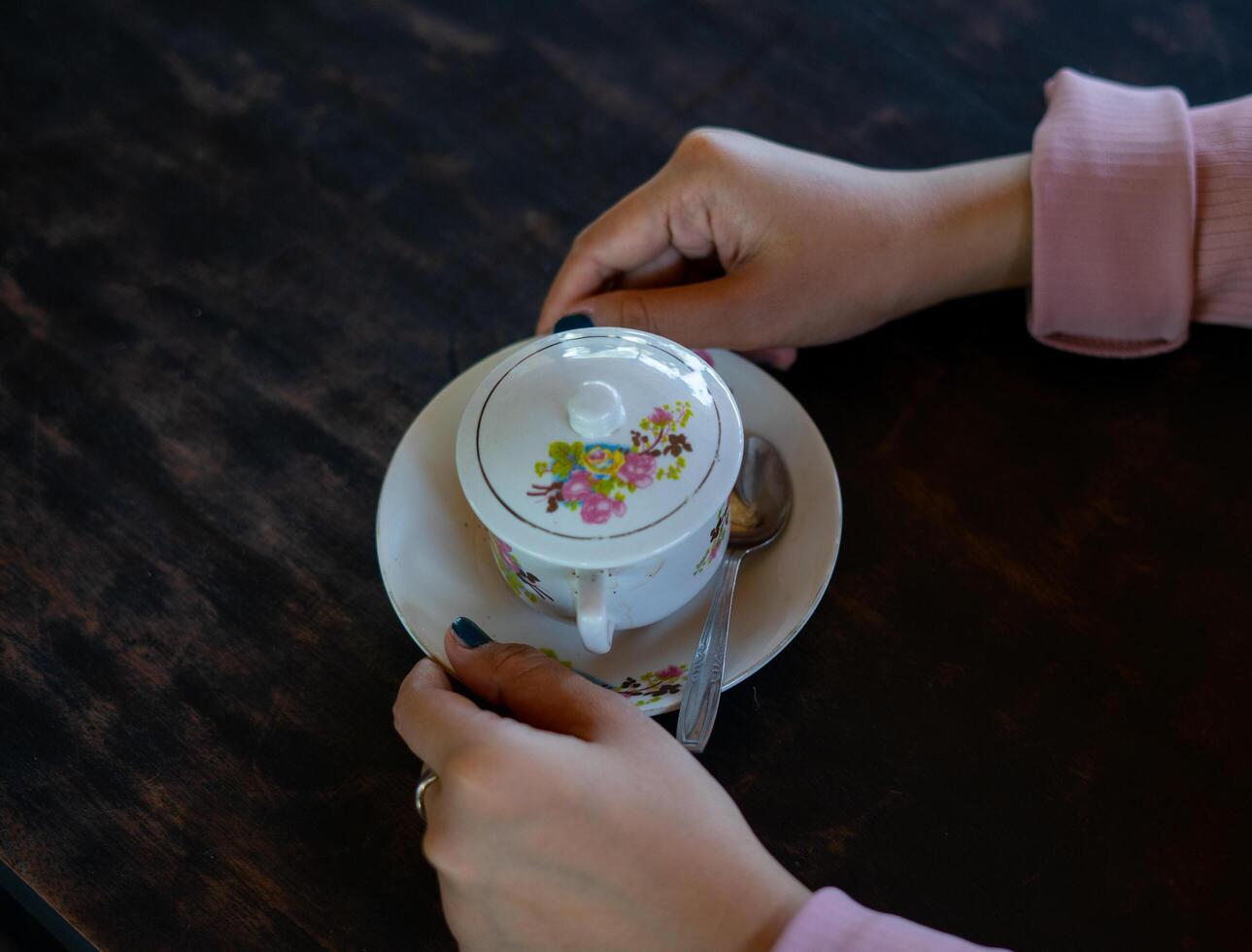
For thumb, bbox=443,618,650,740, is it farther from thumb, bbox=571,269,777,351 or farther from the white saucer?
thumb, bbox=571,269,777,351

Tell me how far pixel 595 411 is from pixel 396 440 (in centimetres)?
23

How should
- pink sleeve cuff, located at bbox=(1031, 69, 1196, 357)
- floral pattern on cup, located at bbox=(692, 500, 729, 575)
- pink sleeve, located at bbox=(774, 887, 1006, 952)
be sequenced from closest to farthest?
pink sleeve, located at bbox=(774, 887, 1006, 952)
floral pattern on cup, located at bbox=(692, 500, 729, 575)
pink sleeve cuff, located at bbox=(1031, 69, 1196, 357)

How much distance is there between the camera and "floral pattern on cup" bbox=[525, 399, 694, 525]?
512 millimetres

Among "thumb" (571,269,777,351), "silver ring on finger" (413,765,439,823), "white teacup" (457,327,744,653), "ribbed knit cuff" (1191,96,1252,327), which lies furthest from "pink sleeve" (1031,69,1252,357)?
"silver ring on finger" (413,765,439,823)

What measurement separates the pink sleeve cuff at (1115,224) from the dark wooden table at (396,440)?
3 centimetres

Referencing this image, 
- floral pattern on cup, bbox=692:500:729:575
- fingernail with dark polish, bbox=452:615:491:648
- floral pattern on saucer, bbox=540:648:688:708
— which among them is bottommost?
floral pattern on saucer, bbox=540:648:688:708

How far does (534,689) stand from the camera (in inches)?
20.7

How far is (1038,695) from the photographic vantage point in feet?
1.90

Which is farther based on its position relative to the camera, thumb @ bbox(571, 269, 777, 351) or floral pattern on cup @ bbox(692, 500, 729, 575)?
thumb @ bbox(571, 269, 777, 351)

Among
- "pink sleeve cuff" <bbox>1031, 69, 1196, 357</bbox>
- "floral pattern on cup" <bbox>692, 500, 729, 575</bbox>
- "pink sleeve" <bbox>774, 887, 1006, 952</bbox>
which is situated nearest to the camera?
"pink sleeve" <bbox>774, 887, 1006, 952</bbox>

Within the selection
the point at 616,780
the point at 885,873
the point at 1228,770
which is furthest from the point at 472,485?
the point at 1228,770

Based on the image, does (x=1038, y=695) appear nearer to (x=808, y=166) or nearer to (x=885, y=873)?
(x=885, y=873)

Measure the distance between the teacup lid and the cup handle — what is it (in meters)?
0.02

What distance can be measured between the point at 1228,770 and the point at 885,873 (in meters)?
0.21
